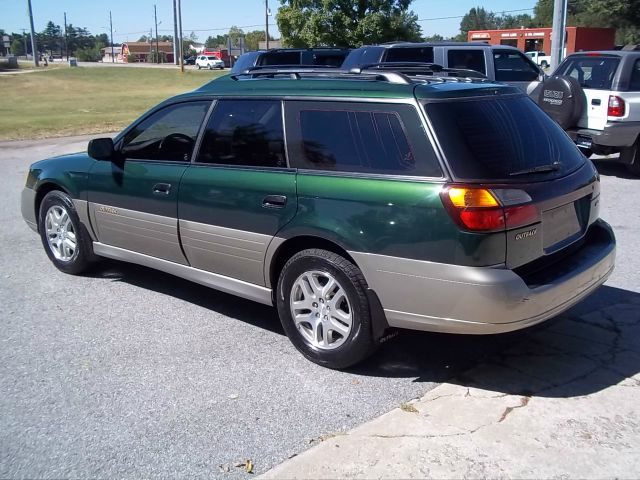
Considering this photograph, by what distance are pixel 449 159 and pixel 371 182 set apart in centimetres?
48

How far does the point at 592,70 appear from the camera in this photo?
10.8 metres

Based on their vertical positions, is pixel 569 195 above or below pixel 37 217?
above

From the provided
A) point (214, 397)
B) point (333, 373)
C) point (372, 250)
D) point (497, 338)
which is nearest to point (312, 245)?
point (372, 250)

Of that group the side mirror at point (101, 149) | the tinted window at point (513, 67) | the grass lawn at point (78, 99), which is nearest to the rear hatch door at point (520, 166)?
the side mirror at point (101, 149)

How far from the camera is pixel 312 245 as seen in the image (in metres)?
4.32

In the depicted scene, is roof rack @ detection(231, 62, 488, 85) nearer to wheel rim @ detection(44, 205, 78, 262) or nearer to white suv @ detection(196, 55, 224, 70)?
wheel rim @ detection(44, 205, 78, 262)

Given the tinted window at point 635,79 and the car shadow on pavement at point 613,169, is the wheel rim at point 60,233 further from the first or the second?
the car shadow on pavement at point 613,169

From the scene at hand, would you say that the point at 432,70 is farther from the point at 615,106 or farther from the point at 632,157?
the point at 632,157

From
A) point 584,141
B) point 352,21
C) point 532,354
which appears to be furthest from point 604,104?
point 352,21

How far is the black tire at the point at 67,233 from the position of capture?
237 inches

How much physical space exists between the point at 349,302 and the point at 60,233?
3.39 metres

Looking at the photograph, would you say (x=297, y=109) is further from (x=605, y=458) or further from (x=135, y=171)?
(x=605, y=458)

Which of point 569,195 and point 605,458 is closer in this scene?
point 605,458

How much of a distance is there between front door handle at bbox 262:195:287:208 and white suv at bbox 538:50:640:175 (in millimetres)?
7305
